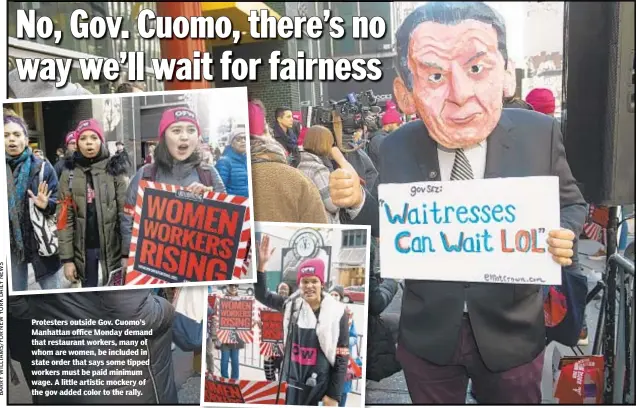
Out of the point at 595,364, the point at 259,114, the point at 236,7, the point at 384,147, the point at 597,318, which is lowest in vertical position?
the point at 595,364

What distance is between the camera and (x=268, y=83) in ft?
7.97

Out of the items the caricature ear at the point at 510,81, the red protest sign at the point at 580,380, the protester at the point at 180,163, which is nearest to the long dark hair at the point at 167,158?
the protester at the point at 180,163

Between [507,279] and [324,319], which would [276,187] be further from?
[507,279]

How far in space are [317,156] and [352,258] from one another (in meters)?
0.47

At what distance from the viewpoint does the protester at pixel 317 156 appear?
7.97 ft

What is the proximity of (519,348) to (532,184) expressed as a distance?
714 mm

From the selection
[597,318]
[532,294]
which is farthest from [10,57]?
[597,318]

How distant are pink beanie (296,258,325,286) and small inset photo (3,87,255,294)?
22 centimetres

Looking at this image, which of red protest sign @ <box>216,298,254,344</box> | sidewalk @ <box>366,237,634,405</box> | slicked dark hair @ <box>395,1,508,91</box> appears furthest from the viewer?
red protest sign @ <box>216,298,254,344</box>

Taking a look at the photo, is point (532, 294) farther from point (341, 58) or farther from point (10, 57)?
point (10, 57)

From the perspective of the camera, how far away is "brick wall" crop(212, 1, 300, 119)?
2416 mm

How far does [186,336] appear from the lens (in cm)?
256

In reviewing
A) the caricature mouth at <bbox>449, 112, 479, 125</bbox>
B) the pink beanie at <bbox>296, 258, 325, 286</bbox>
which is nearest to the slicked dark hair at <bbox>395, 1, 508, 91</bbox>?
the caricature mouth at <bbox>449, 112, 479, 125</bbox>

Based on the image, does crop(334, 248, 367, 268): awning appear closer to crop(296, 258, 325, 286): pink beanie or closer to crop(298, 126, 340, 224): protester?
crop(296, 258, 325, 286): pink beanie
